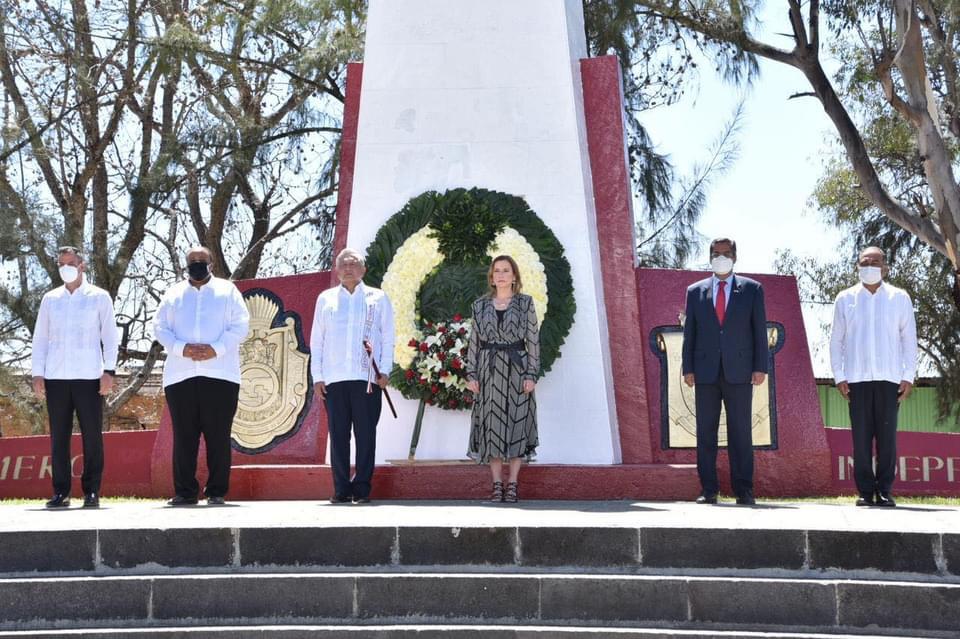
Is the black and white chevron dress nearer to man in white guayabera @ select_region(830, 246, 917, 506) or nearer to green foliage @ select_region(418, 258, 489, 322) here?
green foliage @ select_region(418, 258, 489, 322)

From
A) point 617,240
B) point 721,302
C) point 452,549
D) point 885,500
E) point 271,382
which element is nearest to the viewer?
point 452,549

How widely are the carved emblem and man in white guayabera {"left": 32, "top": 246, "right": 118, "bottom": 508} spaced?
5.29 feet

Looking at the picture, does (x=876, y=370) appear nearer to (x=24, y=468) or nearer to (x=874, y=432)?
(x=874, y=432)

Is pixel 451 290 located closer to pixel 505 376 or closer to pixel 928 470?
pixel 505 376

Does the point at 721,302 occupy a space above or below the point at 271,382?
above

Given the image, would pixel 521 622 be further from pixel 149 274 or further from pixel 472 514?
pixel 149 274

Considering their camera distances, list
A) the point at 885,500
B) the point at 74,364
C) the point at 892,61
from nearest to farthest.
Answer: the point at 885,500, the point at 74,364, the point at 892,61

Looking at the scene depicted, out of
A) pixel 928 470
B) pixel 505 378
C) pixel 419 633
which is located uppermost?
pixel 505 378

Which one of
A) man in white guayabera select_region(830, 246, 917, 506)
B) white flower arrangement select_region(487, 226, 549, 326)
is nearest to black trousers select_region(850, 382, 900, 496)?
man in white guayabera select_region(830, 246, 917, 506)

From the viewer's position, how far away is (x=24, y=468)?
1001cm

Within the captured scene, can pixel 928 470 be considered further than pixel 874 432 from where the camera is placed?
Yes

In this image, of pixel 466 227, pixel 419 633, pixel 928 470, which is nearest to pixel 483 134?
pixel 466 227

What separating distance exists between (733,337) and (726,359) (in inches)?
4.8

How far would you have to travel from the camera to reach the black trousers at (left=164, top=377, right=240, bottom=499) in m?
6.55
